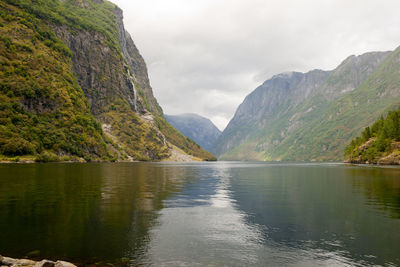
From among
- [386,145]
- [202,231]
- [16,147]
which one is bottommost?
[202,231]

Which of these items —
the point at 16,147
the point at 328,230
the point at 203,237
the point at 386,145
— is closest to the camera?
the point at 203,237

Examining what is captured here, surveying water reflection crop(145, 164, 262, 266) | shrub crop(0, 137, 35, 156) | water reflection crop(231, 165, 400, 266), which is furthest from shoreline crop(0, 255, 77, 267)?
shrub crop(0, 137, 35, 156)

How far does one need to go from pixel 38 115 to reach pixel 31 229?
193 metres

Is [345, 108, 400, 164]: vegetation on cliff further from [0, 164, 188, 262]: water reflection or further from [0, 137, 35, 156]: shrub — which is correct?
[0, 137, 35, 156]: shrub

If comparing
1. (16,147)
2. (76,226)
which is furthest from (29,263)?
(16,147)

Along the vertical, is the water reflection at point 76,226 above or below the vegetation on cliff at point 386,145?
below

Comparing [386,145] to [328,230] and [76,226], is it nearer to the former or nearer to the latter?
[328,230]

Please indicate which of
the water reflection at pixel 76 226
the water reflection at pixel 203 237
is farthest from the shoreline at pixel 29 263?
the water reflection at pixel 203 237

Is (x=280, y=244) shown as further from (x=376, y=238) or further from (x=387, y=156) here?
(x=387, y=156)

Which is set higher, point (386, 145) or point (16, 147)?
point (386, 145)

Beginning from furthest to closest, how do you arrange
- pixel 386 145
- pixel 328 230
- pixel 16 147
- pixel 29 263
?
pixel 386 145
pixel 16 147
pixel 328 230
pixel 29 263

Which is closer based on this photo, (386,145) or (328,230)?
(328,230)

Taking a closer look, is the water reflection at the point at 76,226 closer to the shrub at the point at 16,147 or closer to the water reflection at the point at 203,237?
the water reflection at the point at 203,237

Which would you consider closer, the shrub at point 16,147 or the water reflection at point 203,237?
the water reflection at point 203,237
